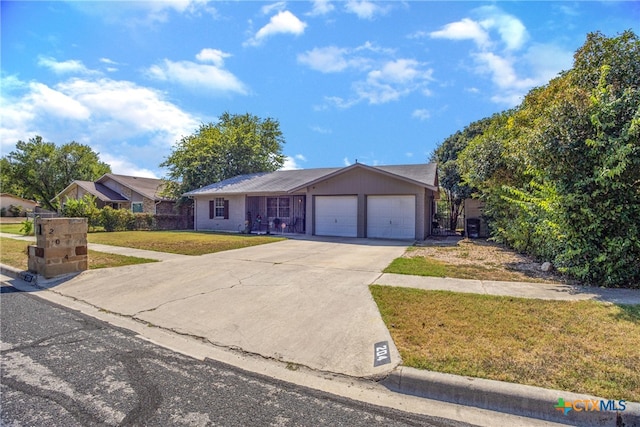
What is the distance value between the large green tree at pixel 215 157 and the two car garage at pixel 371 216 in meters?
13.4

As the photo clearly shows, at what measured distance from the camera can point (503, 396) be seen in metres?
2.93

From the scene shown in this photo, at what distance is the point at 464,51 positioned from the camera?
1095 cm

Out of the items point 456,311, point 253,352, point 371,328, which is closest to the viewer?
point 253,352

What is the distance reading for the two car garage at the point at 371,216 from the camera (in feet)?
54.0

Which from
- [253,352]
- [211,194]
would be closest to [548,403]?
[253,352]

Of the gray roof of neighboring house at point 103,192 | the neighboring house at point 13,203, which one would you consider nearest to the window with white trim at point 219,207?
the gray roof of neighboring house at point 103,192

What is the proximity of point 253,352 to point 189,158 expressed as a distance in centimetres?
2682

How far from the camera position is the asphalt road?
106 inches

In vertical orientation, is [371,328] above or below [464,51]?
below

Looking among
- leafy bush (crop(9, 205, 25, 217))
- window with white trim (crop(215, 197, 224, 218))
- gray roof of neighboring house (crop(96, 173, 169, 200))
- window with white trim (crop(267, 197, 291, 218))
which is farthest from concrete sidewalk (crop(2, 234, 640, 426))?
leafy bush (crop(9, 205, 25, 217))

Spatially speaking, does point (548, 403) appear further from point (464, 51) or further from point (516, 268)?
point (464, 51)

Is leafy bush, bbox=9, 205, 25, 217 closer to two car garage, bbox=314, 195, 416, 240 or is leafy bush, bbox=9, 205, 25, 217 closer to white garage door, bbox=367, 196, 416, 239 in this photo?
two car garage, bbox=314, 195, 416, 240

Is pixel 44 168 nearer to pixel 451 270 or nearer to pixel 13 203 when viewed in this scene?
pixel 13 203

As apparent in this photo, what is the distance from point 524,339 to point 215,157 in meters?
28.0
